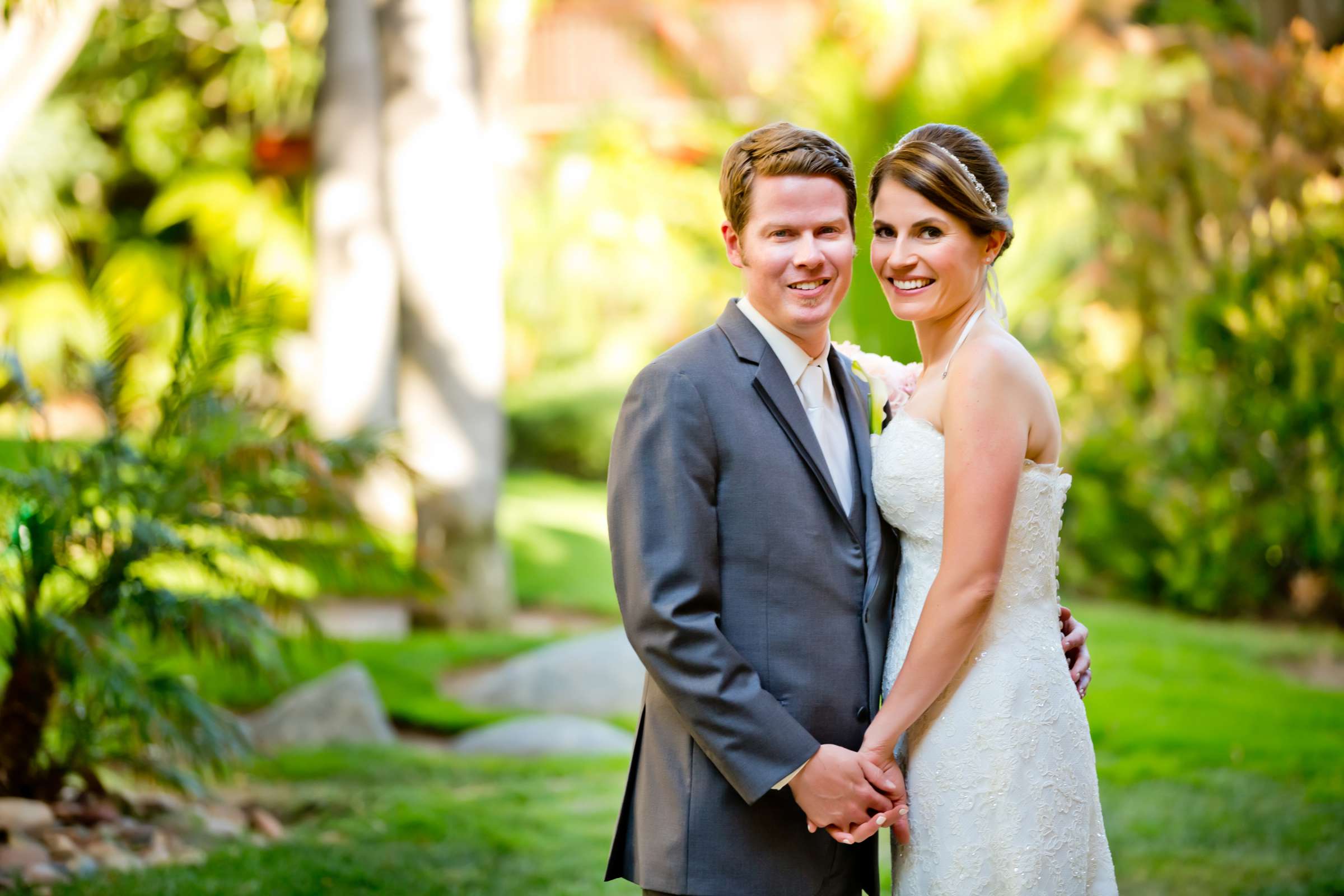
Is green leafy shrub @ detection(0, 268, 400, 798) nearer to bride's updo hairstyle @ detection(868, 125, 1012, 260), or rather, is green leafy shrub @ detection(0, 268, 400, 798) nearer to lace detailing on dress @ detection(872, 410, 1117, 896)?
lace detailing on dress @ detection(872, 410, 1117, 896)

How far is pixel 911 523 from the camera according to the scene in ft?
8.36

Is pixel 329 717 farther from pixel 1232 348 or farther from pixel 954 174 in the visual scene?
pixel 1232 348

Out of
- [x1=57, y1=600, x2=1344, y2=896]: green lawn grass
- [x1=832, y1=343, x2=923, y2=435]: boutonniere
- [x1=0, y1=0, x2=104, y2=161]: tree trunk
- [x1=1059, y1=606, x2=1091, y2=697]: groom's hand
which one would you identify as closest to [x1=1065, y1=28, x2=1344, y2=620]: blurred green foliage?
[x1=57, y1=600, x2=1344, y2=896]: green lawn grass

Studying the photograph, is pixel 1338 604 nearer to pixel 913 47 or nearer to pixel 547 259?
pixel 913 47

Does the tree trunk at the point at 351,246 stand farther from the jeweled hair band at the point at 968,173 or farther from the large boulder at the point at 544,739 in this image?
the jeweled hair band at the point at 968,173

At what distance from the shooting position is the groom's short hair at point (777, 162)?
8.03ft

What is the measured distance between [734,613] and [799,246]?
705 millimetres

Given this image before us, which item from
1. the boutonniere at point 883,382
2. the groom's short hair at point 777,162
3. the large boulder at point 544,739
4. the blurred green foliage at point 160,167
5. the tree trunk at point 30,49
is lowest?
the large boulder at point 544,739

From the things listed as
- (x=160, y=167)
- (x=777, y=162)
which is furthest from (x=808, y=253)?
(x=160, y=167)

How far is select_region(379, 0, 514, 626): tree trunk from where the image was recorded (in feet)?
31.6

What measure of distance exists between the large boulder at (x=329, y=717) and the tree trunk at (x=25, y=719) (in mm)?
1740

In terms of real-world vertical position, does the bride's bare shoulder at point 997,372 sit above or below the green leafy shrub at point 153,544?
above

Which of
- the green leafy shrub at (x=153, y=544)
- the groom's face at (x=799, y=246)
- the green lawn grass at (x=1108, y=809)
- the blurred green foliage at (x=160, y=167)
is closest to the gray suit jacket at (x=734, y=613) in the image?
the groom's face at (x=799, y=246)

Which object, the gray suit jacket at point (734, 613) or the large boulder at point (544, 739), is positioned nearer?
the gray suit jacket at point (734, 613)
